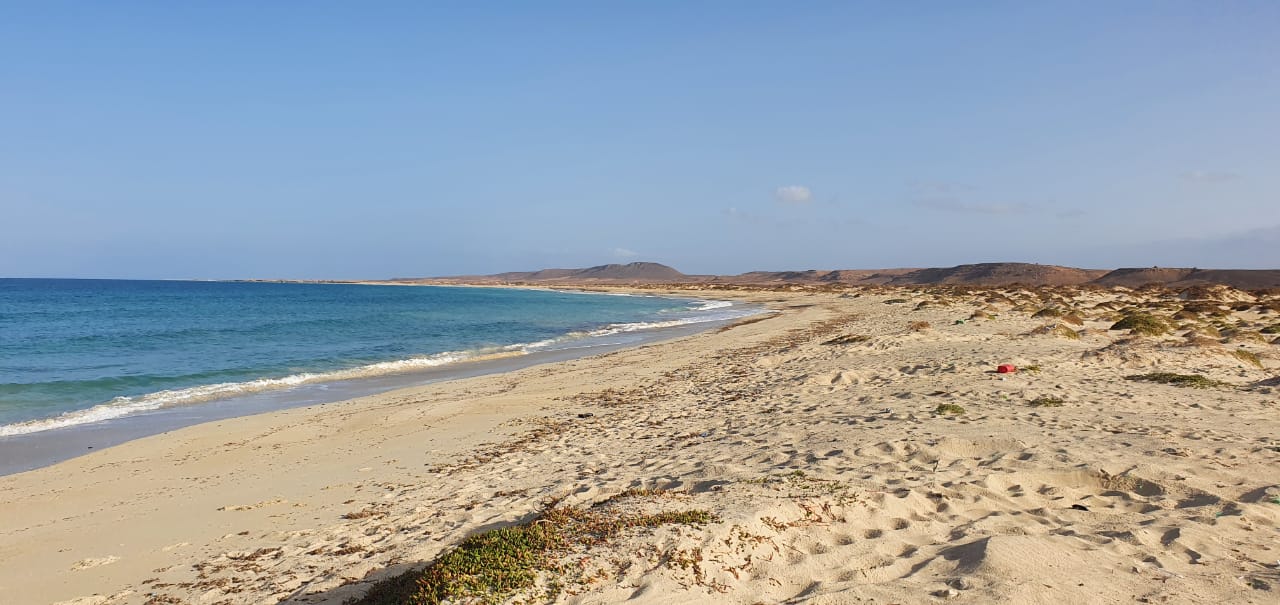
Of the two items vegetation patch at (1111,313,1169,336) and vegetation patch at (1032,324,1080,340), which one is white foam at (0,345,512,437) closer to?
vegetation patch at (1032,324,1080,340)

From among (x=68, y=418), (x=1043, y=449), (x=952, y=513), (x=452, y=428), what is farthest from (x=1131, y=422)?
(x=68, y=418)

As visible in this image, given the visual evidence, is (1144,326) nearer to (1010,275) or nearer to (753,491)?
(753,491)

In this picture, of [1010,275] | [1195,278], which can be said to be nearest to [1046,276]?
[1010,275]

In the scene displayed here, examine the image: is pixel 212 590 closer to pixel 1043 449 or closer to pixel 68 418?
pixel 1043 449

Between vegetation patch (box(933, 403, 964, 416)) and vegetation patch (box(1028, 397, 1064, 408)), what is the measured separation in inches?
48.3

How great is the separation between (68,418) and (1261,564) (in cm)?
1990

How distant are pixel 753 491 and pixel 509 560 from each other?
→ 8.44ft

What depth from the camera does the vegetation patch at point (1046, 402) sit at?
397 inches

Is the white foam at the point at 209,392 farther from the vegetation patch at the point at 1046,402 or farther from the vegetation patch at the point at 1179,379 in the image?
the vegetation patch at the point at 1179,379

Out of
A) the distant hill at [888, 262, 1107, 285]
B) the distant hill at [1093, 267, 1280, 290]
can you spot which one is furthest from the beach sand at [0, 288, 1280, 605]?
the distant hill at [888, 262, 1107, 285]

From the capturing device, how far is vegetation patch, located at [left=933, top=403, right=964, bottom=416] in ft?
32.0

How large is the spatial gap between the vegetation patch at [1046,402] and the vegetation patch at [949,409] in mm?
1227

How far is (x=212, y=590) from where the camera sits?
5535 mm

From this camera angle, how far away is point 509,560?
4.55m
